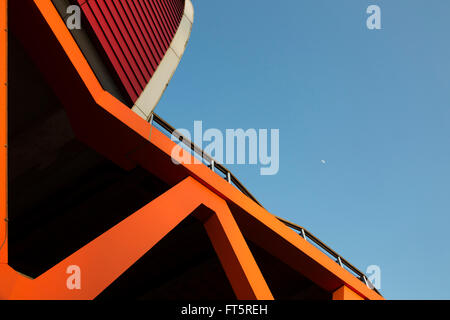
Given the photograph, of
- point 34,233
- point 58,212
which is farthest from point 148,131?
point 34,233

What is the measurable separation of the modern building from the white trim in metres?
0.04

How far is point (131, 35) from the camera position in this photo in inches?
283

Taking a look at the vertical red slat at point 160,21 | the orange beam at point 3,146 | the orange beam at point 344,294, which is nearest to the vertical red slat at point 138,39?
the vertical red slat at point 160,21

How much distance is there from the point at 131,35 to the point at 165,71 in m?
1.53

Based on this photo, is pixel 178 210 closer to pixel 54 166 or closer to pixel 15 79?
pixel 54 166

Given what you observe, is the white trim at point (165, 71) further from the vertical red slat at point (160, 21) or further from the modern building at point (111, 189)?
the vertical red slat at point (160, 21)

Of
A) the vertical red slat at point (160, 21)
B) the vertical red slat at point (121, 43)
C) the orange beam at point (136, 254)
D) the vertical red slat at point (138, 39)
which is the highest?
the vertical red slat at point (160, 21)

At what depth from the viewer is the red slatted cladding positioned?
6027 millimetres

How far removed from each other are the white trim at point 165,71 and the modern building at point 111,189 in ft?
0.13

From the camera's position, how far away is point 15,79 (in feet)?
16.4

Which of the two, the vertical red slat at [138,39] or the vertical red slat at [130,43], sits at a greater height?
the vertical red slat at [138,39]

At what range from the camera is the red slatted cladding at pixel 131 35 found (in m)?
6.03

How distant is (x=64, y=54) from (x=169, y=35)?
597 cm

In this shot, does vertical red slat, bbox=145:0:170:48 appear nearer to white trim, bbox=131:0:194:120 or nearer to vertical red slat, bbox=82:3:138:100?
white trim, bbox=131:0:194:120
